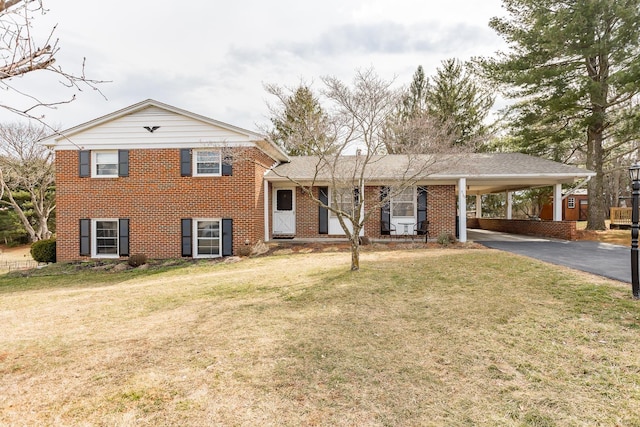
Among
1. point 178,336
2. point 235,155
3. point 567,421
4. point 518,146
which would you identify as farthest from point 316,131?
point 518,146

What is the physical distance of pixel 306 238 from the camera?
1464 cm

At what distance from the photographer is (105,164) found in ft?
41.6

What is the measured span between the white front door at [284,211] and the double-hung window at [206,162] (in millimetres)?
3153

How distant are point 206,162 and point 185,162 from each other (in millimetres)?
759

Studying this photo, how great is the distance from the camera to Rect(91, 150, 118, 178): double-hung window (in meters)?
12.6

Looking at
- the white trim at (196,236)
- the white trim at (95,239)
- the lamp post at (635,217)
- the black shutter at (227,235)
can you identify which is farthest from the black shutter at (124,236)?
the lamp post at (635,217)

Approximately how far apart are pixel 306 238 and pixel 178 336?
33.9 ft

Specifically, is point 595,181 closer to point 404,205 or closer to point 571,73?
point 571,73

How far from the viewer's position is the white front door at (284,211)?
1480 centimetres

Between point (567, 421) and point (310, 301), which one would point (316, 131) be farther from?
point (567, 421)

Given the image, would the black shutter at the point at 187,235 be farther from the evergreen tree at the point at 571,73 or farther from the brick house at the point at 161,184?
the evergreen tree at the point at 571,73

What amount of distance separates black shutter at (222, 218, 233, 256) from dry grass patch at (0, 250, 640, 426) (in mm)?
5404

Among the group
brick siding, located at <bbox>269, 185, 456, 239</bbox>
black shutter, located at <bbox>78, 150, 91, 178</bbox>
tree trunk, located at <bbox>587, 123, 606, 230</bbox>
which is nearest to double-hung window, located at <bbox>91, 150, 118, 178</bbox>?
black shutter, located at <bbox>78, 150, 91, 178</bbox>

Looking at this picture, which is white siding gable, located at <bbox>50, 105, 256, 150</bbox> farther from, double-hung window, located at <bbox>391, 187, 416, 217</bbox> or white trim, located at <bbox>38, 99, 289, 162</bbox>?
double-hung window, located at <bbox>391, 187, 416, 217</bbox>
